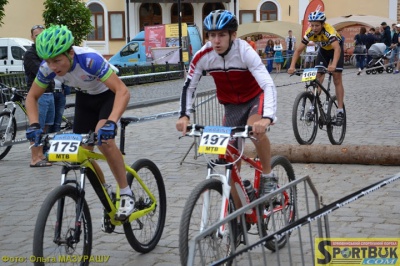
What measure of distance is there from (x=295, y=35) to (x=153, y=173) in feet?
118

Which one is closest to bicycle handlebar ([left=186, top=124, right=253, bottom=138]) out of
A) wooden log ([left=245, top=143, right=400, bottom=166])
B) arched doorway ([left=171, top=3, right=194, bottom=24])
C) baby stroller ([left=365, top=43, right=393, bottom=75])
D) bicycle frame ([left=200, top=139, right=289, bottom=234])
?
bicycle frame ([left=200, top=139, right=289, bottom=234])

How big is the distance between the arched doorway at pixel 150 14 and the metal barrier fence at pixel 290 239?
4530cm

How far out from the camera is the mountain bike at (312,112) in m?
11.4

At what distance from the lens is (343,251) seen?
4617mm

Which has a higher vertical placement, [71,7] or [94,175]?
[71,7]

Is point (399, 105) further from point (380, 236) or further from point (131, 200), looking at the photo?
point (131, 200)

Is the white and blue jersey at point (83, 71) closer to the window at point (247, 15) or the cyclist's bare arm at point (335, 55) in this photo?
the cyclist's bare arm at point (335, 55)

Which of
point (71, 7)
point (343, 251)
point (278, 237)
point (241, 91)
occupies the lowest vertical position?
point (343, 251)

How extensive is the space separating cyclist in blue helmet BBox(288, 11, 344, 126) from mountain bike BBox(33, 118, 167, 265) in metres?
5.71

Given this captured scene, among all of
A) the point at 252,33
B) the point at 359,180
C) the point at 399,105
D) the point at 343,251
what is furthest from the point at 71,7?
the point at 343,251

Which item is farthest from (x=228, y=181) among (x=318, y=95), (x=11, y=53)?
(x=11, y=53)

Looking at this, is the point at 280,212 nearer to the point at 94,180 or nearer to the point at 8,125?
the point at 94,180

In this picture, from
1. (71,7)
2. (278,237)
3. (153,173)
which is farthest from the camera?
(71,7)

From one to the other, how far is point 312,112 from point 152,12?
39.4 meters
